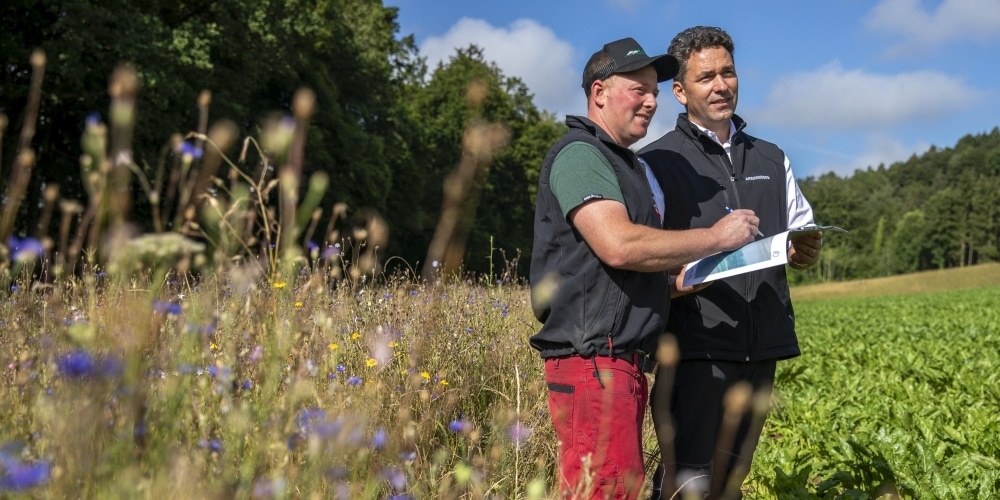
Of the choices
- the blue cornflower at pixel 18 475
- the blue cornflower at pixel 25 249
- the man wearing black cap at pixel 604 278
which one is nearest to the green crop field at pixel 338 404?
the blue cornflower at pixel 18 475

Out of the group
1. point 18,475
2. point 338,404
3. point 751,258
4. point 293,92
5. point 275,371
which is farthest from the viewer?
point 293,92

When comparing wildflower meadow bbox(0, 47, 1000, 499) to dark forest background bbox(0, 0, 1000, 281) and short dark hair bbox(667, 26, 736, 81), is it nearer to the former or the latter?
dark forest background bbox(0, 0, 1000, 281)

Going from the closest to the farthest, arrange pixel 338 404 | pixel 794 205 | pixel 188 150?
pixel 188 150 → pixel 338 404 → pixel 794 205

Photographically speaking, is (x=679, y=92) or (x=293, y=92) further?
(x=293, y=92)

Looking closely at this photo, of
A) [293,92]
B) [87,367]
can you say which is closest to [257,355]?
[87,367]

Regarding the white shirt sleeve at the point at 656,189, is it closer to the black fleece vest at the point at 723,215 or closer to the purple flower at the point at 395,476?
the black fleece vest at the point at 723,215

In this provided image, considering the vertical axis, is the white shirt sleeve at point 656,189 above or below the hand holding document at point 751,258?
above

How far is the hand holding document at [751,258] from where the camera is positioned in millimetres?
2783

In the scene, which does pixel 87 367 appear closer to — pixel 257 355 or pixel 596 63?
pixel 257 355

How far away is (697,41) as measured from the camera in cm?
348

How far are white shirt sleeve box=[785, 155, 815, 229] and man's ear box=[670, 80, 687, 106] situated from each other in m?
0.50

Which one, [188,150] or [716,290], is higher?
[188,150]

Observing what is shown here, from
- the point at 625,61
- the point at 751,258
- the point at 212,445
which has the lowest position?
the point at 212,445

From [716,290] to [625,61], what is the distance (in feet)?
3.23
